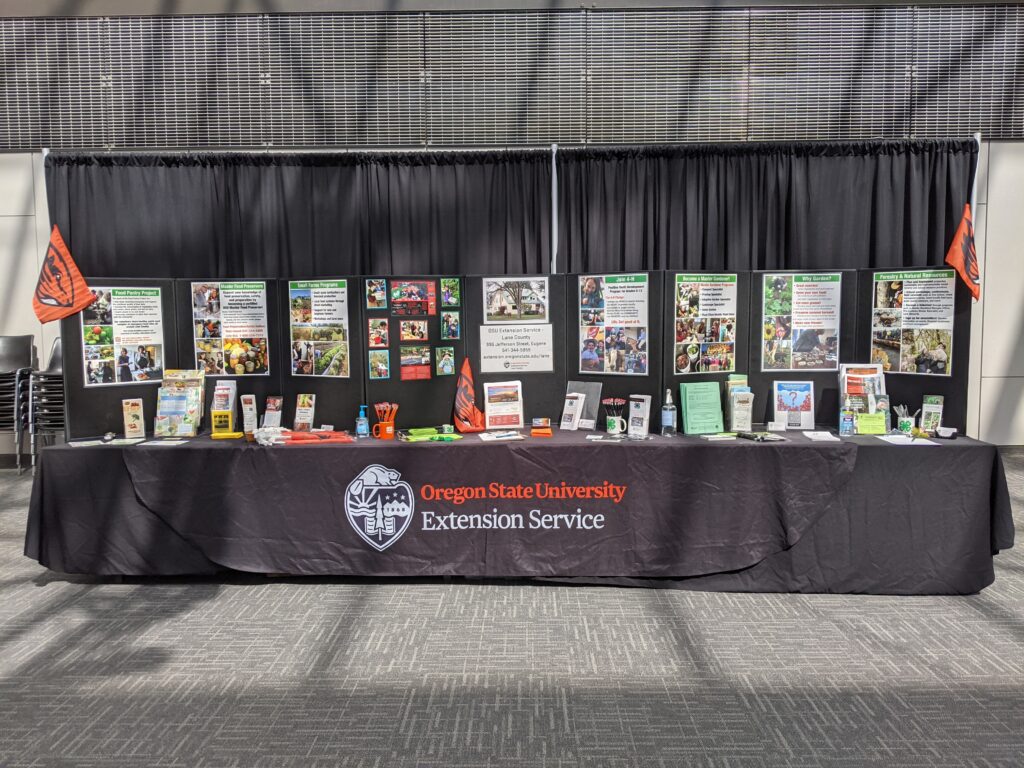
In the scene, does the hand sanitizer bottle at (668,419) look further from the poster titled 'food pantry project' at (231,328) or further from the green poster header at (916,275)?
the poster titled 'food pantry project' at (231,328)

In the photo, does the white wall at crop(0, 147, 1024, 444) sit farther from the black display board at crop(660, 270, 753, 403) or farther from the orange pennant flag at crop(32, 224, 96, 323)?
the black display board at crop(660, 270, 753, 403)

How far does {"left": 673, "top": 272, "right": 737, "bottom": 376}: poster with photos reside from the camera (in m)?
3.76

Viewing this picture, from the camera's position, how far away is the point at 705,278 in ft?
12.4

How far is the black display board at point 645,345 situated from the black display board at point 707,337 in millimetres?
28

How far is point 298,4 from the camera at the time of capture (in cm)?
570

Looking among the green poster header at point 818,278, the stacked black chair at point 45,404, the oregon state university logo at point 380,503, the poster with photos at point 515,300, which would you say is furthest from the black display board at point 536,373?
the stacked black chair at point 45,404

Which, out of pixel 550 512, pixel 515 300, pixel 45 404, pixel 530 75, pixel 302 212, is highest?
pixel 530 75

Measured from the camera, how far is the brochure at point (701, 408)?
367 centimetres

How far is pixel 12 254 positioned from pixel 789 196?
22.5ft

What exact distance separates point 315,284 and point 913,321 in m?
3.37

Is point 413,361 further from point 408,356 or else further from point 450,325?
point 450,325

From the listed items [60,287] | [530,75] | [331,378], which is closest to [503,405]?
[331,378]

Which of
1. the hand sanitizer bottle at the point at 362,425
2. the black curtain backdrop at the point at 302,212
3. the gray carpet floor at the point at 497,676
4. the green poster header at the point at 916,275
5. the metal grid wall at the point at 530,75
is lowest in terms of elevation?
the gray carpet floor at the point at 497,676

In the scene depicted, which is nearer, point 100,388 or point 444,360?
point 100,388
